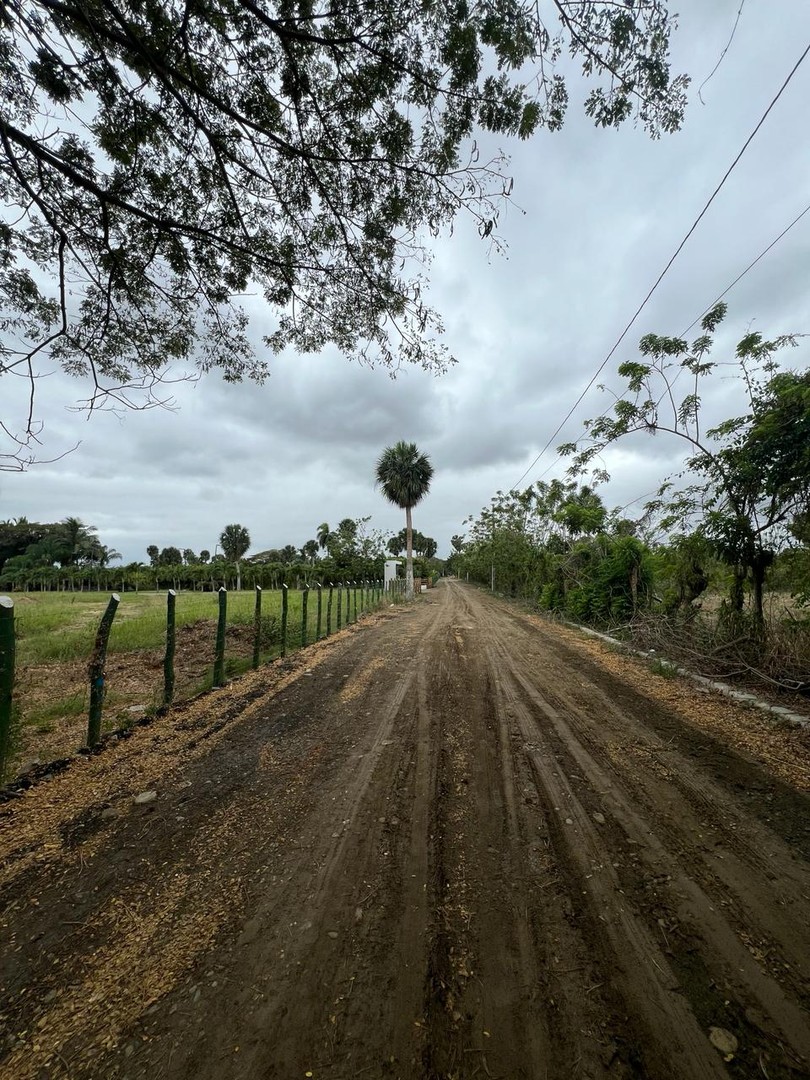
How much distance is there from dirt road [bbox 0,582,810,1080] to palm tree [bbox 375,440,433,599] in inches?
1074

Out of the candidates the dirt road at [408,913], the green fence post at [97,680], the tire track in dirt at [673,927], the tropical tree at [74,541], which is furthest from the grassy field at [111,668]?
the tropical tree at [74,541]

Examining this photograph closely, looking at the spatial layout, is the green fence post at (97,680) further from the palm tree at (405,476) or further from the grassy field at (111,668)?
the palm tree at (405,476)

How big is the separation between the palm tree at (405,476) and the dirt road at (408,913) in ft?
89.5

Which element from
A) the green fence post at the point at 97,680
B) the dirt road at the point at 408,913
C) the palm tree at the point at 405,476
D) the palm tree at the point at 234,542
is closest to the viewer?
the dirt road at the point at 408,913

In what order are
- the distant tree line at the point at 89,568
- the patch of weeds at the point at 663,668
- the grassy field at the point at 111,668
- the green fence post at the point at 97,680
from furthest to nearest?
the distant tree line at the point at 89,568, the patch of weeds at the point at 663,668, the grassy field at the point at 111,668, the green fence post at the point at 97,680

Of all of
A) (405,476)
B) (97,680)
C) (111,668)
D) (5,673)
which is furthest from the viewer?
(405,476)

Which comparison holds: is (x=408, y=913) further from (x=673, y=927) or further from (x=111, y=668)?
(x=111, y=668)

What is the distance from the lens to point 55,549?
62750 millimetres

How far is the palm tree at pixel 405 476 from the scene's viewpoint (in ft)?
101

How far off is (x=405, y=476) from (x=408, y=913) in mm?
29534

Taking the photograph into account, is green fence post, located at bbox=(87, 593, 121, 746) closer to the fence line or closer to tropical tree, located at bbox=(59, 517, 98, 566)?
the fence line

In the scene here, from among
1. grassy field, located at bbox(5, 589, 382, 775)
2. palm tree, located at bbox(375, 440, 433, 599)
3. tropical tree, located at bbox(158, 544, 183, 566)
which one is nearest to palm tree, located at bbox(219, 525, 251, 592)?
tropical tree, located at bbox(158, 544, 183, 566)

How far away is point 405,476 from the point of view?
30812mm

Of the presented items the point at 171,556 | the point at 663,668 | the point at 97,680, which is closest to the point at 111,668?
the point at 97,680
